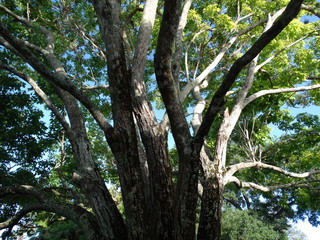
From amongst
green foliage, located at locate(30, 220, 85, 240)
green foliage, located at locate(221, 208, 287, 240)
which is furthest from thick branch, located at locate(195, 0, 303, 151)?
green foliage, located at locate(221, 208, 287, 240)

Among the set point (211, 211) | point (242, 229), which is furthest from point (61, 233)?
point (242, 229)

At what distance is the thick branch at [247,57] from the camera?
2.13 meters

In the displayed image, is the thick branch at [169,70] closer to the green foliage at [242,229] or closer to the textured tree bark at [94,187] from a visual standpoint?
the textured tree bark at [94,187]

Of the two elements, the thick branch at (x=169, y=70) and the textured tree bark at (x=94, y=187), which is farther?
the textured tree bark at (x=94, y=187)

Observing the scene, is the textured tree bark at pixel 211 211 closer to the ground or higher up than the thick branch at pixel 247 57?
closer to the ground

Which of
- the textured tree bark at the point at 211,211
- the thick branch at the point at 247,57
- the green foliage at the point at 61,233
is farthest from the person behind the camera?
the green foliage at the point at 61,233

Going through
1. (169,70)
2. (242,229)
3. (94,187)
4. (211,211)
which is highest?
(169,70)

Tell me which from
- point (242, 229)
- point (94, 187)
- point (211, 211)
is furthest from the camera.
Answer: point (242, 229)

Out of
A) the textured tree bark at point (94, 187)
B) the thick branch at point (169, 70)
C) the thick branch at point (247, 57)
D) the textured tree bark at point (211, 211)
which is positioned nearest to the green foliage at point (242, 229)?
the textured tree bark at point (211, 211)

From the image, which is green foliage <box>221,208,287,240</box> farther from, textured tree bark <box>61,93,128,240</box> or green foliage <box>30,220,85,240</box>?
textured tree bark <box>61,93,128,240</box>

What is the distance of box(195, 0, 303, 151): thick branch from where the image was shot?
6.98 feet

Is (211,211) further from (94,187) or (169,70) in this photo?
(169,70)

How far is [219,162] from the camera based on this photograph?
4.08 meters

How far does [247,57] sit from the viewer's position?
8.00ft
